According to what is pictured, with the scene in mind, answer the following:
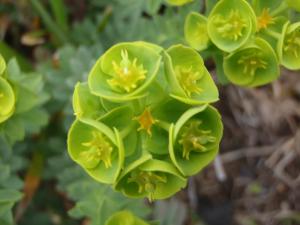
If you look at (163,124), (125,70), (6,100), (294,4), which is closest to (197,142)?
(163,124)

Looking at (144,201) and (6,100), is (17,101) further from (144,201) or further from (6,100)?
(144,201)

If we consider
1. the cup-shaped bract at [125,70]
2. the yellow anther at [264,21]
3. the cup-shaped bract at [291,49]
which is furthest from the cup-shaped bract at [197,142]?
the yellow anther at [264,21]

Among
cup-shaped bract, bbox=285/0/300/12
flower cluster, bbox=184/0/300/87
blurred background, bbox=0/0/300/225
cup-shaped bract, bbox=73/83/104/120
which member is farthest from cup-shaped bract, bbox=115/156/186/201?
blurred background, bbox=0/0/300/225

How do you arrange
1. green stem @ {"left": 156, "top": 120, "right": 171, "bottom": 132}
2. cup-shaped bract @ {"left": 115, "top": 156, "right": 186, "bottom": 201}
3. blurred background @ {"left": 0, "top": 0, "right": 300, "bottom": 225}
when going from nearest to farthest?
cup-shaped bract @ {"left": 115, "top": 156, "right": 186, "bottom": 201} → green stem @ {"left": 156, "top": 120, "right": 171, "bottom": 132} → blurred background @ {"left": 0, "top": 0, "right": 300, "bottom": 225}

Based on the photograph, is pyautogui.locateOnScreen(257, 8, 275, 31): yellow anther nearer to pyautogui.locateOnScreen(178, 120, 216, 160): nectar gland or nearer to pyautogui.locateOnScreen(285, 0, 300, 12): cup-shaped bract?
pyautogui.locateOnScreen(285, 0, 300, 12): cup-shaped bract

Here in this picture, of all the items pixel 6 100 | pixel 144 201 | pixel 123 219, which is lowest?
pixel 144 201

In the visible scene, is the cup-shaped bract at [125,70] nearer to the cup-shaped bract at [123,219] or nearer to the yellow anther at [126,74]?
the yellow anther at [126,74]

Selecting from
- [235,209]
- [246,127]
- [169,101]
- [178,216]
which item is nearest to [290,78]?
[246,127]
